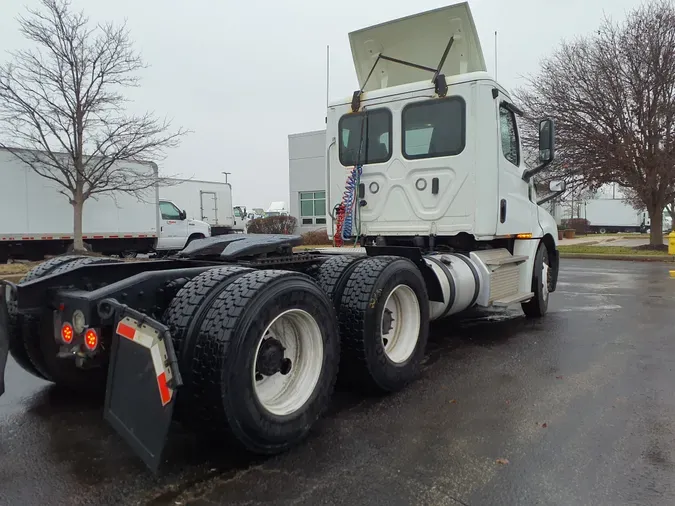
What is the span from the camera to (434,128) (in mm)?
5949

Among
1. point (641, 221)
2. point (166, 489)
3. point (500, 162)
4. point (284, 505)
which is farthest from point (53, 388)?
point (641, 221)

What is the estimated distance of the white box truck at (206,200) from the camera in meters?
23.1

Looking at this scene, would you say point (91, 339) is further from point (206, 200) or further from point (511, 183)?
point (206, 200)

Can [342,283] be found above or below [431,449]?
above

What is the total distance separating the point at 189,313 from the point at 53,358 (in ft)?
4.74

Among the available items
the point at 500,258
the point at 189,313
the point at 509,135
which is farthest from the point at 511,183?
the point at 189,313

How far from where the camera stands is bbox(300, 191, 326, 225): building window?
113ft

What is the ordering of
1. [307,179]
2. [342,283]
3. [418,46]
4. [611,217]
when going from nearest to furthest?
1. [342,283]
2. [418,46]
3. [307,179]
4. [611,217]

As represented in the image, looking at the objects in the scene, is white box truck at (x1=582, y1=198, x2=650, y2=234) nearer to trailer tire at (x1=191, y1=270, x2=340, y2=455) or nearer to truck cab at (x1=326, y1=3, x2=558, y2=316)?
truck cab at (x1=326, y1=3, x2=558, y2=316)

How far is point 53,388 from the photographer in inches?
175

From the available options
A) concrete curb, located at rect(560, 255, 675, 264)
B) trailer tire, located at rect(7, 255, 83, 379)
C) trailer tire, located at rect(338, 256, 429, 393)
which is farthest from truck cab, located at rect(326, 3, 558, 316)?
concrete curb, located at rect(560, 255, 675, 264)

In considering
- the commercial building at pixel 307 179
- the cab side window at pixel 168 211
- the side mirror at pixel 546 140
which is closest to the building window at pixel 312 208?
the commercial building at pixel 307 179

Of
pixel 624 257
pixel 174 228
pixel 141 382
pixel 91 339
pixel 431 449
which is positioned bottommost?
pixel 431 449

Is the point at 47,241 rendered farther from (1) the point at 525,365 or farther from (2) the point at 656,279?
(2) the point at 656,279
